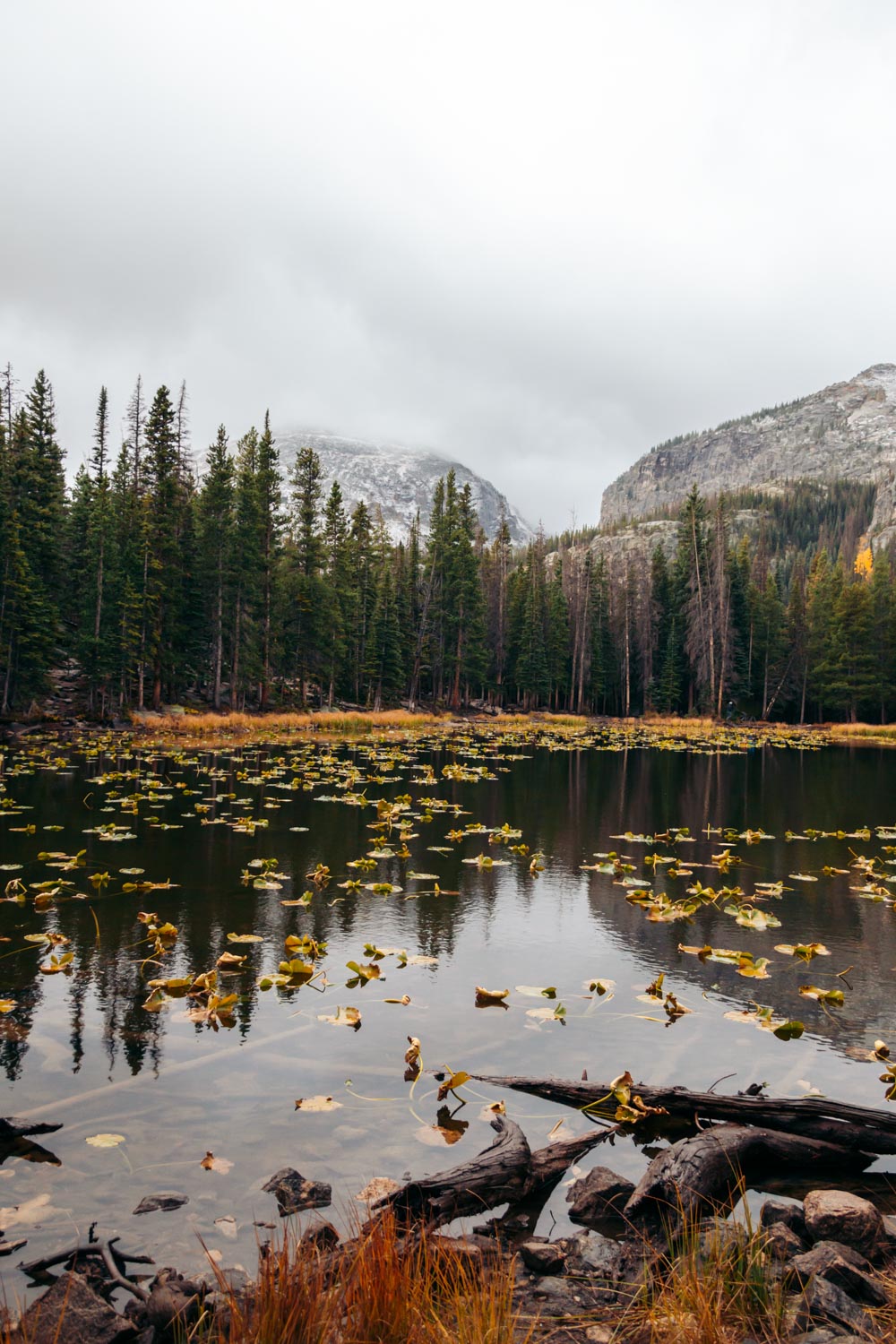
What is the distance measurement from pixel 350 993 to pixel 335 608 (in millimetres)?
51643

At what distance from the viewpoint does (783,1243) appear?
3766 millimetres

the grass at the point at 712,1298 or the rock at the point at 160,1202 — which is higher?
the grass at the point at 712,1298

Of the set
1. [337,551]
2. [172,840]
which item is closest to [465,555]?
[337,551]

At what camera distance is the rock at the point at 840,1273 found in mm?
3383

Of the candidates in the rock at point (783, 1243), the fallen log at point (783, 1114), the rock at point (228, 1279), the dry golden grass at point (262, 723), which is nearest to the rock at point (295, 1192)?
the rock at point (228, 1279)

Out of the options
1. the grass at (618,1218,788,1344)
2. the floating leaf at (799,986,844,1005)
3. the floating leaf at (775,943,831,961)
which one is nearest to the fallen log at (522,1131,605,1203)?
the grass at (618,1218,788,1344)

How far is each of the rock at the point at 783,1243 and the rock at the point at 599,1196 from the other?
808mm

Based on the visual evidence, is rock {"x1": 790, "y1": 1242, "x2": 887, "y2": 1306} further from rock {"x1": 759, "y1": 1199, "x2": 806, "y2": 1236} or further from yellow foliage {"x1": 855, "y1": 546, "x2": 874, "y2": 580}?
yellow foliage {"x1": 855, "y1": 546, "x2": 874, "y2": 580}

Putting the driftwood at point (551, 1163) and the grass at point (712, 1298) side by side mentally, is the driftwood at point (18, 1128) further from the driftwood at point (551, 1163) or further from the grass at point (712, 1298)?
the grass at point (712, 1298)

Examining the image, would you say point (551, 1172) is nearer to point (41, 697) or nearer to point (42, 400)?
point (41, 697)

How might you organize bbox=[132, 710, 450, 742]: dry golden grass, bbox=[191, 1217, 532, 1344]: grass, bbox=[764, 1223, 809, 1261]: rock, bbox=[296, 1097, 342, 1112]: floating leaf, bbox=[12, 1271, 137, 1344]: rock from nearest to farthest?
bbox=[191, 1217, 532, 1344]: grass < bbox=[12, 1271, 137, 1344]: rock < bbox=[764, 1223, 809, 1261]: rock < bbox=[296, 1097, 342, 1112]: floating leaf < bbox=[132, 710, 450, 742]: dry golden grass

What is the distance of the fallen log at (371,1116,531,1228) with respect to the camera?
3885 mm

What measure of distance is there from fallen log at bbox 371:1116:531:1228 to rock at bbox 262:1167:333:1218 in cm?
53

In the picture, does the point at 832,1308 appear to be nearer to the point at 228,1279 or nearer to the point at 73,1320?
the point at 228,1279
